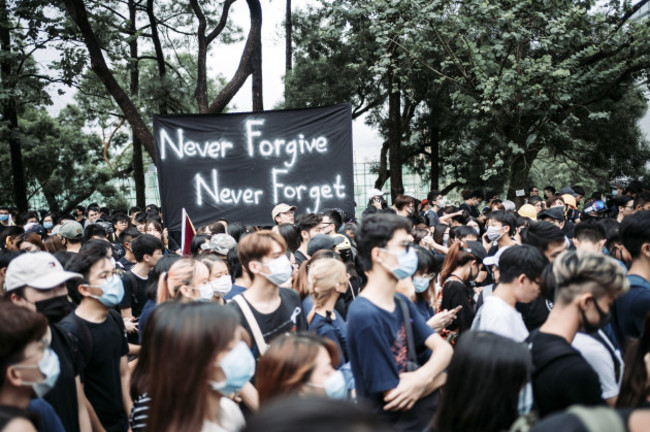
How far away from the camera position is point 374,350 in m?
2.93

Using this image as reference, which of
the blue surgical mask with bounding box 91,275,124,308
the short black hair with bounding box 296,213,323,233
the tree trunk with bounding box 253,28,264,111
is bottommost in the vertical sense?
the blue surgical mask with bounding box 91,275,124,308

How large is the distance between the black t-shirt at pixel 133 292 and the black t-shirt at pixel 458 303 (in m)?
2.78

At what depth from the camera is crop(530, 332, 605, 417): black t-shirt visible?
8.20 ft

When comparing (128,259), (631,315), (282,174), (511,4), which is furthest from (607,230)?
(511,4)

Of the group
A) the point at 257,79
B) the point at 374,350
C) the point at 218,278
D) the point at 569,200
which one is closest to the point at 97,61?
the point at 257,79

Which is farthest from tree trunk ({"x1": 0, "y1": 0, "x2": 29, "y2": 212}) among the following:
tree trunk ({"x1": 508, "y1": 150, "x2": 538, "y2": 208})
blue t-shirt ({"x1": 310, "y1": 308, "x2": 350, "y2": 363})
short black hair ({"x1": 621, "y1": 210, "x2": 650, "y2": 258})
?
short black hair ({"x1": 621, "y1": 210, "x2": 650, "y2": 258})

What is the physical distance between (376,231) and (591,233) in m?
3.19

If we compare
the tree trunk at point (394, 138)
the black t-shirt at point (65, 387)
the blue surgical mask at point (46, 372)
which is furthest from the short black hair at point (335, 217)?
the tree trunk at point (394, 138)

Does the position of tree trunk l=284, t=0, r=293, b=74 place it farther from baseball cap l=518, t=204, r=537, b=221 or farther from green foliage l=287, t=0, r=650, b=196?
baseball cap l=518, t=204, r=537, b=221

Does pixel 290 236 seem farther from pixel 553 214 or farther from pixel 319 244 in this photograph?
pixel 553 214

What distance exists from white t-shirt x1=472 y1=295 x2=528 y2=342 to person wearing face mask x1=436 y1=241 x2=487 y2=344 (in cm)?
78

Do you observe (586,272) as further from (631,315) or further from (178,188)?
(178,188)

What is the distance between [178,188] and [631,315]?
6554 millimetres

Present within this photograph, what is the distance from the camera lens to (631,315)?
11.6 feet
